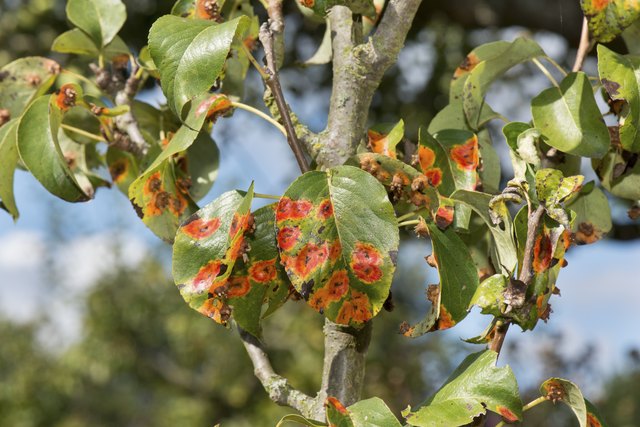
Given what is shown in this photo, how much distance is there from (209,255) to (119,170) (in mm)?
286

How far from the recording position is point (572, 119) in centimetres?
62

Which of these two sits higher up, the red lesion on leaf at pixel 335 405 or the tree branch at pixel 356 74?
the tree branch at pixel 356 74

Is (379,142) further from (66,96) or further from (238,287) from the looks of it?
(66,96)

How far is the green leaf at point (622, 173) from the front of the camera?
684mm

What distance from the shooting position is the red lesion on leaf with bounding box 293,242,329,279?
1.74ft

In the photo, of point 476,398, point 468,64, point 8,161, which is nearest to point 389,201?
point 476,398

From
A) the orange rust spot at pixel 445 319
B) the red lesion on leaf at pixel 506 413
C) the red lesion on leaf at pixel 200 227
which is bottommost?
the red lesion on leaf at pixel 506 413

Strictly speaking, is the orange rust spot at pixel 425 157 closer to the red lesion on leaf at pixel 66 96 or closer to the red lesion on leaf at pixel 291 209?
the red lesion on leaf at pixel 291 209

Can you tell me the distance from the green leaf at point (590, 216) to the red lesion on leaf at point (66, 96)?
448 millimetres

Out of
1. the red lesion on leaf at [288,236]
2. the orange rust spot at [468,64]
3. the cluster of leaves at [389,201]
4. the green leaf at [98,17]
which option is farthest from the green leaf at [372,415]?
the green leaf at [98,17]

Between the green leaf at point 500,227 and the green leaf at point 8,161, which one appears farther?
the green leaf at point 8,161

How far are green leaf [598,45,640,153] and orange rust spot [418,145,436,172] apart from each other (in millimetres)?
137

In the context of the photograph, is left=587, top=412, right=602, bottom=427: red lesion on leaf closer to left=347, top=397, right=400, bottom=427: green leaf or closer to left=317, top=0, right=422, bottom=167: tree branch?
left=347, top=397, right=400, bottom=427: green leaf

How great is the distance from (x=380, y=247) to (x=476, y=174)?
0.14 metres
